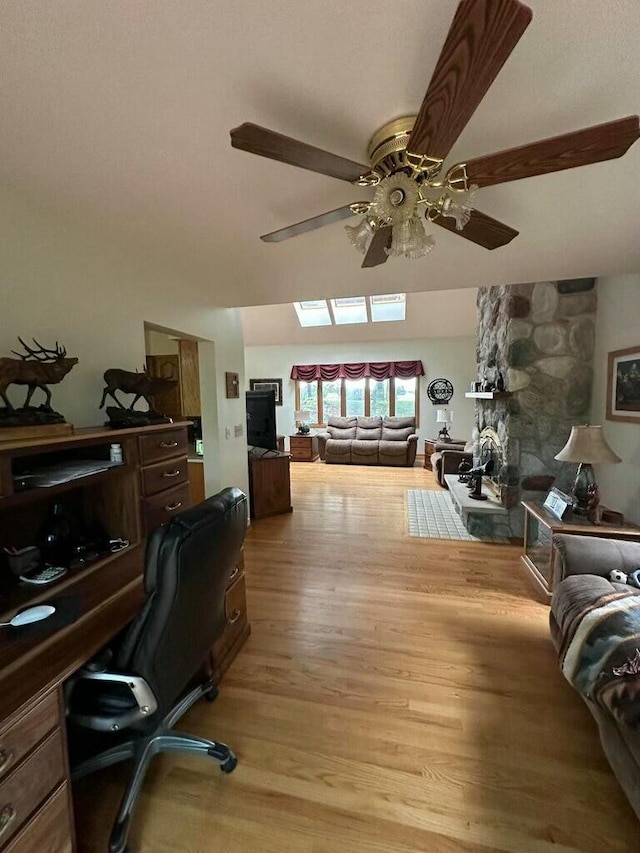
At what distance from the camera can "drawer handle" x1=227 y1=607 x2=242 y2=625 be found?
1.91m

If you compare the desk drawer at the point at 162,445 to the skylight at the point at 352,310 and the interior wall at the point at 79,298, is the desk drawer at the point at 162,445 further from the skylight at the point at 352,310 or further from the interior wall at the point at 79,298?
the skylight at the point at 352,310

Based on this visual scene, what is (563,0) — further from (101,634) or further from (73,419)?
(73,419)

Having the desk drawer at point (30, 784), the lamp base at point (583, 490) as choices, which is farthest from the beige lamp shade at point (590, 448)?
the desk drawer at point (30, 784)

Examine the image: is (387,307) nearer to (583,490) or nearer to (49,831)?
(583,490)

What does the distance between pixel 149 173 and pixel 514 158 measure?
1.29m

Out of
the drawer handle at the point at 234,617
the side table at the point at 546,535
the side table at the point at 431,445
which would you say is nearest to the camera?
the drawer handle at the point at 234,617

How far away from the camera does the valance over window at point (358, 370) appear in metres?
7.63

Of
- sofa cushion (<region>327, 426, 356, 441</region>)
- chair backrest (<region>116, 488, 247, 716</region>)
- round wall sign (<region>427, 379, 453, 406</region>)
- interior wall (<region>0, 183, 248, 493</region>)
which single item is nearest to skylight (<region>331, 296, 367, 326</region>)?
round wall sign (<region>427, 379, 453, 406</region>)

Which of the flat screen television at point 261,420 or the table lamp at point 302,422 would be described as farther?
the table lamp at point 302,422

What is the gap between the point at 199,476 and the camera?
11.9 feet

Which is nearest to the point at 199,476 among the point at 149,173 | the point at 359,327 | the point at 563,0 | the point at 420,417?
the point at 149,173

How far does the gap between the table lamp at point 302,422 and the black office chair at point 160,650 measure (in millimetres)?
6369

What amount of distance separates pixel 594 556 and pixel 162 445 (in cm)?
239

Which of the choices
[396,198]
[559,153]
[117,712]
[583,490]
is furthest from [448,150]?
[583,490]
